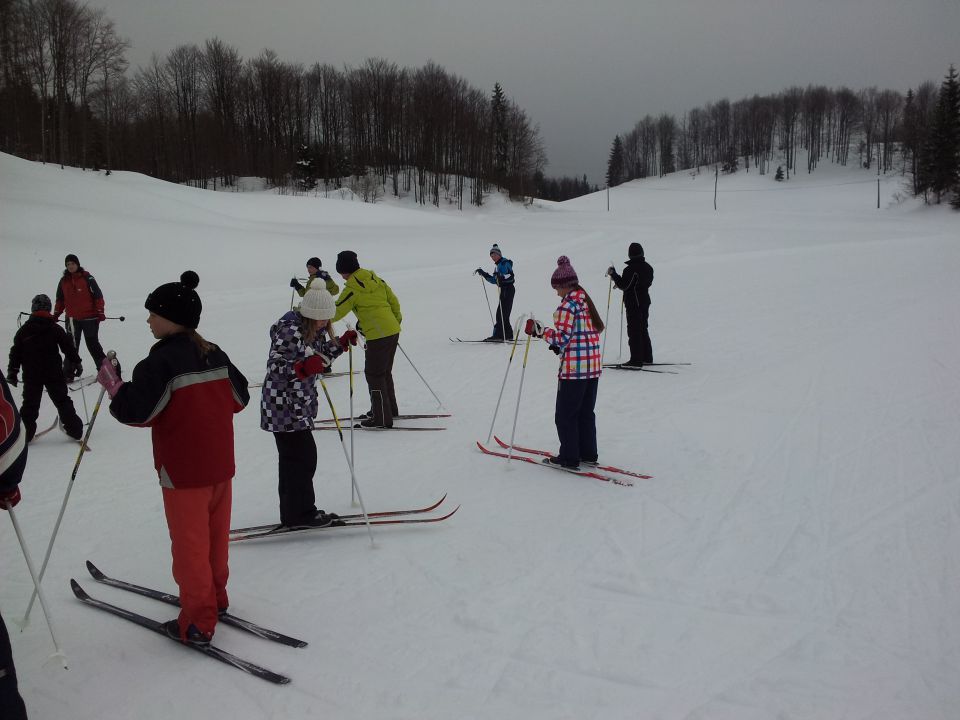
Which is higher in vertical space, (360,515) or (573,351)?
(573,351)

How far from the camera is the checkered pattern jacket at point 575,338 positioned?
5.35 metres

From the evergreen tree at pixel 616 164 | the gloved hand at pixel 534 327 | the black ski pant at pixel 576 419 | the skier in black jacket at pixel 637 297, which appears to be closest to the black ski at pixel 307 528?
the black ski pant at pixel 576 419

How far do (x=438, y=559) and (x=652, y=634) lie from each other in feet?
4.81

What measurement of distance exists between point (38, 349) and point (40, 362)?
138 millimetres

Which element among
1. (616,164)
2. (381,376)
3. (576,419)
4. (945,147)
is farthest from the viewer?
(616,164)

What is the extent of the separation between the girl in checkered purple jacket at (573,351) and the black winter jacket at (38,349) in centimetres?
508

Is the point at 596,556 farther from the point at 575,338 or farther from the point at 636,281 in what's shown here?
the point at 636,281

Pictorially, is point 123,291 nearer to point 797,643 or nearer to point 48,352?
point 48,352

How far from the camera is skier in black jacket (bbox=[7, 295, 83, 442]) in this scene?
6.54 metres

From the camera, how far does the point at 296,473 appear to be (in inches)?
173

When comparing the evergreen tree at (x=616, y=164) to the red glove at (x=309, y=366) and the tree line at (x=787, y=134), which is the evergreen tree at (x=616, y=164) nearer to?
the tree line at (x=787, y=134)

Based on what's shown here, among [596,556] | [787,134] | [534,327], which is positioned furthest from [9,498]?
[787,134]

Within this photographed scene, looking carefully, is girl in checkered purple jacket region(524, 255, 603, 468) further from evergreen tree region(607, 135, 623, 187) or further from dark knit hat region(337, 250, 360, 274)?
evergreen tree region(607, 135, 623, 187)

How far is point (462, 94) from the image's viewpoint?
63625 millimetres
